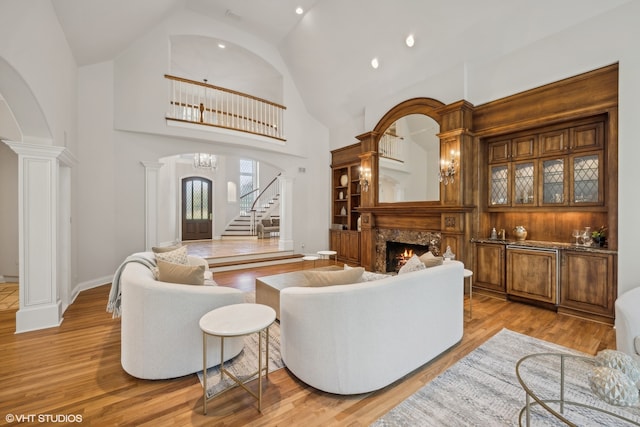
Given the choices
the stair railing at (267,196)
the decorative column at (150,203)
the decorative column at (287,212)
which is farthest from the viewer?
the stair railing at (267,196)

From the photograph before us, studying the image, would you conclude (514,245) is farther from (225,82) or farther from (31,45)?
(225,82)

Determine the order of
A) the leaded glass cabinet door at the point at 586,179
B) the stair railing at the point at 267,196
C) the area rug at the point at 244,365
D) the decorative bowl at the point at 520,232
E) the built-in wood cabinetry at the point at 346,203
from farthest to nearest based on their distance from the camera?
1. the stair railing at the point at 267,196
2. the built-in wood cabinetry at the point at 346,203
3. the decorative bowl at the point at 520,232
4. the leaded glass cabinet door at the point at 586,179
5. the area rug at the point at 244,365

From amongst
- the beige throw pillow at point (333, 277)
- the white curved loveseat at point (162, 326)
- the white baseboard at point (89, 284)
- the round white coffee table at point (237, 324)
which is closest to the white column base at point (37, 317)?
the white baseboard at point (89, 284)

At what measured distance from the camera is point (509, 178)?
13.9ft

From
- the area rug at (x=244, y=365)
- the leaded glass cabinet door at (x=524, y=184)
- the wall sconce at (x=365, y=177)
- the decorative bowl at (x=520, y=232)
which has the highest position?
the wall sconce at (x=365, y=177)

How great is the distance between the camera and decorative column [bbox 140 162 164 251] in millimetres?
5340

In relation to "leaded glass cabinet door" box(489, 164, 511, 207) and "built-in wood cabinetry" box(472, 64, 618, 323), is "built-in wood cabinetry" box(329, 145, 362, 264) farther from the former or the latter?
"built-in wood cabinetry" box(472, 64, 618, 323)

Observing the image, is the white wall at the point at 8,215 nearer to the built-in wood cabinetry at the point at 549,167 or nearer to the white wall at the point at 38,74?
the white wall at the point at 38,74

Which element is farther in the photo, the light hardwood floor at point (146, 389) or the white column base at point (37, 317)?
the white column base at point (37, 317)

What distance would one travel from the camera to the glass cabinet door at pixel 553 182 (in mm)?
3723

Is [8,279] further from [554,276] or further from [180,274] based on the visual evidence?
[554,276]

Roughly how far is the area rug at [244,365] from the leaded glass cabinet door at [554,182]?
416 cm

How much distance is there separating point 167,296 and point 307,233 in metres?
5.51

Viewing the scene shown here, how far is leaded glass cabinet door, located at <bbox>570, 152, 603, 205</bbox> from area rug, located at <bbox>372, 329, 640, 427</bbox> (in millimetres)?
2063
